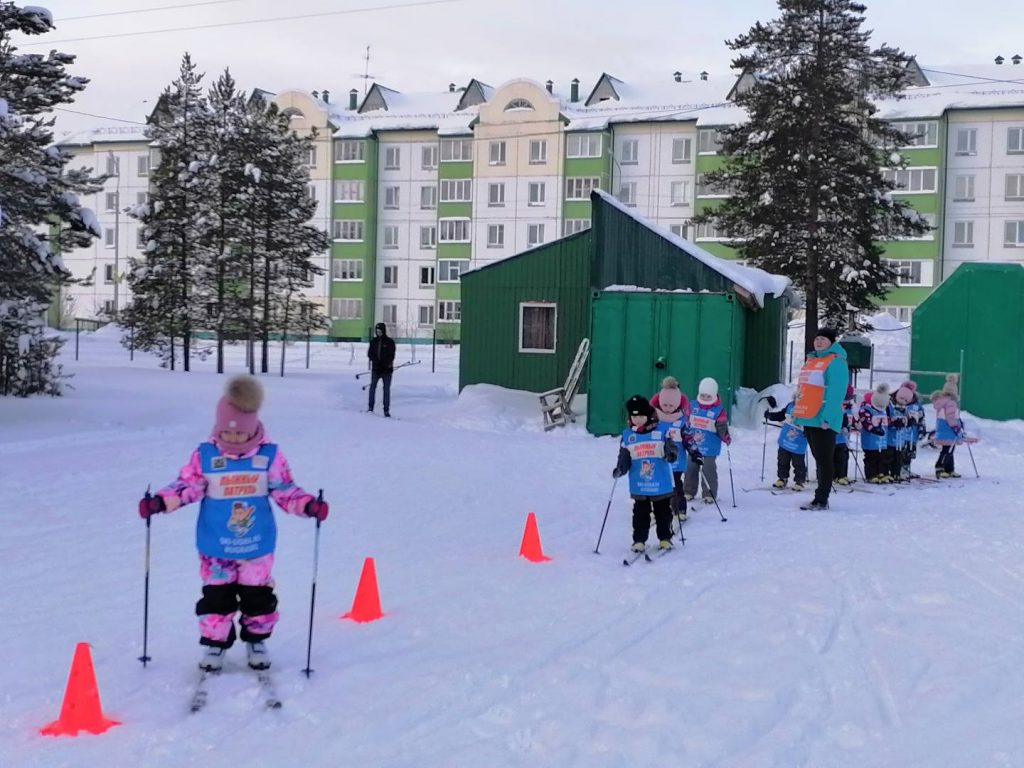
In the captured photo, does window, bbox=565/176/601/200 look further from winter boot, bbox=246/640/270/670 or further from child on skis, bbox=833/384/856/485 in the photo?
winter boot, bbox=246/640/270/670

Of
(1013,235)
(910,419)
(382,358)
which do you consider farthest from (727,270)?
(1013,235)

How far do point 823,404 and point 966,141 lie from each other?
4521 cm

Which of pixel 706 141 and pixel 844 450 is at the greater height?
pixel 706 141

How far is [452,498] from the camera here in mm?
12320

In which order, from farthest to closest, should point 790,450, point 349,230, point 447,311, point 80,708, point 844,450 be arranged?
point 349,230 → point 447,311 → point 844,450 → point 790,450 → point 80,708

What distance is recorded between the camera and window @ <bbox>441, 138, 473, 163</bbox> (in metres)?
59.3

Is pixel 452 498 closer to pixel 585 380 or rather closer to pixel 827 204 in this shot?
pixel 585 380

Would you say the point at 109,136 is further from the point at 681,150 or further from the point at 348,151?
the point at 681,150

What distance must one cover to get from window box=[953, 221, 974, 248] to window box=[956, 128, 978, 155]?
3.32m

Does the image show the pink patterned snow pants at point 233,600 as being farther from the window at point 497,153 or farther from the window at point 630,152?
the window at point 497,153

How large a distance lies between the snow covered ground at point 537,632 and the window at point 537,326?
11059 millimetres

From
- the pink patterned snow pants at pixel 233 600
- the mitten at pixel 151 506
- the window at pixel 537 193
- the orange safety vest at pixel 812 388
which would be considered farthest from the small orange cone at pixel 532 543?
the window at pixel 537 193

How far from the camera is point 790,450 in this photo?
1355 cm

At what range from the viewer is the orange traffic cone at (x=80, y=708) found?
4703mm
